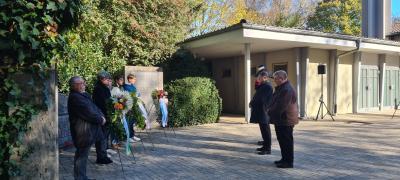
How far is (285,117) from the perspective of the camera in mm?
6492

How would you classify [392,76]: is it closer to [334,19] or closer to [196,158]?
[196,158]

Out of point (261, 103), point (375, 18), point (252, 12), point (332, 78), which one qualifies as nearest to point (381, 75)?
point (332, 78)

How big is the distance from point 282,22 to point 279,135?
70.5 ft

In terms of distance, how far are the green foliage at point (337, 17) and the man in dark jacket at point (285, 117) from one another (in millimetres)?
30965

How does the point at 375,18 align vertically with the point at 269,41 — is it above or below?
above

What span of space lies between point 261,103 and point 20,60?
17.0ft

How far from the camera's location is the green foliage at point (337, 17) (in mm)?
35062

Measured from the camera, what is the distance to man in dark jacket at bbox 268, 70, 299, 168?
256 inches

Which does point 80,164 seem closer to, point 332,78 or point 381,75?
point 332,78

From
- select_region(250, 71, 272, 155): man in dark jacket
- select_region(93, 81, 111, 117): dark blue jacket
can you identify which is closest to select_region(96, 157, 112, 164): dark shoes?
select_region(93, 81, 111, 117): dark blue jacket

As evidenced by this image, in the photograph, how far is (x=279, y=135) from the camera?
21.8 ft

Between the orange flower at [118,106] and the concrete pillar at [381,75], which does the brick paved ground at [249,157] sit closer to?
the orange flower at [118,106]

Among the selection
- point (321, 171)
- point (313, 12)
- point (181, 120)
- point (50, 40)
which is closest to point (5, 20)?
point (50, 40)

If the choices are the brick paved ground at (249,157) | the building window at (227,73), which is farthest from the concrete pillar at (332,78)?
the building window at (227,73)
